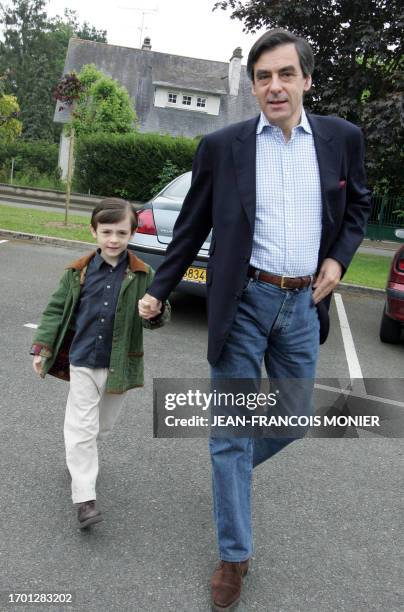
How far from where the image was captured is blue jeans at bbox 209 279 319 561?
2.41 meters

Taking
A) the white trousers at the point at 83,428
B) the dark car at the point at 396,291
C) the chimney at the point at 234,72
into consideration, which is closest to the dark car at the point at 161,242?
the dark car at the point at 396,291

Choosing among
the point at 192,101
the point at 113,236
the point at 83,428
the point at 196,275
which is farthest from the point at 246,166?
the point at 192,101

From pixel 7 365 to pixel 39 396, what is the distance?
703mm

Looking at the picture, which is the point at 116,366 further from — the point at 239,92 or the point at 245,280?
the point at 239,92

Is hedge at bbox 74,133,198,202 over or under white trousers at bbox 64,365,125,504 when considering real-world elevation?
over

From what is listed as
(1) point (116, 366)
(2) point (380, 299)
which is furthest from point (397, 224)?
(1) point (116, 366)

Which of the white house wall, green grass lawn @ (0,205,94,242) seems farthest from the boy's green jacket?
the white house wall

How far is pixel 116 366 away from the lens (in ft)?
9.45

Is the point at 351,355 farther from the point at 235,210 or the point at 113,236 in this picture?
the point at 235,210

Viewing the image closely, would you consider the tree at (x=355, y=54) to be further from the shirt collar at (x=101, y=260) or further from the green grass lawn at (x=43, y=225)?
the shirt collar at (x=101, y=260)

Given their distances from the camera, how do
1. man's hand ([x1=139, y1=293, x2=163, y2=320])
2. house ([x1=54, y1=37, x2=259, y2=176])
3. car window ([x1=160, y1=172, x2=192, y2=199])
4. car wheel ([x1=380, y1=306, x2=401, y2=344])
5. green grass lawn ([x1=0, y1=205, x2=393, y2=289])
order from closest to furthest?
1. man's hand ([x1=139, y1=293, x2=163, y2=320])
2. car wheel ([x1=380, y1=306, x2=401, y2=344])
3. car window ([x1=160, y1=172, x2=192, y2=199])
4. green grass lawn ([x1=0, y1=205, x2=393, y2=289])
5. house ([x1=54, y1=37, x2=259, y2=176])

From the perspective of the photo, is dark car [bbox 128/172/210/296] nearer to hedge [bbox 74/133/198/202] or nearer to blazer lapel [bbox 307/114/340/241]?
blazer lapel [bbox 307/114/340/241]

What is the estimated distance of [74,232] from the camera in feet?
41.5

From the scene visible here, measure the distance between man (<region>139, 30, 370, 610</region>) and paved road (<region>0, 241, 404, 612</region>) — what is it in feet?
0.80
